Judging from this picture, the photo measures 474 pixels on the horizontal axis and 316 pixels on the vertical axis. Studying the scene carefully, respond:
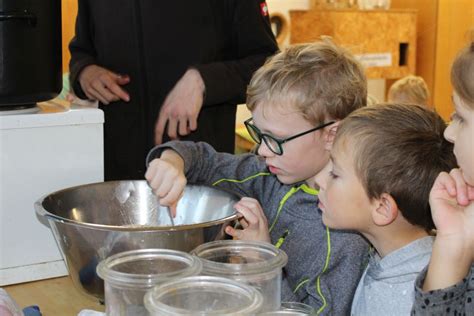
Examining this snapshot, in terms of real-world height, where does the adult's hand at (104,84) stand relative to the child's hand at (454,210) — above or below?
above

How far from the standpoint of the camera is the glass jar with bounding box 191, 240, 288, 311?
0.87 metres

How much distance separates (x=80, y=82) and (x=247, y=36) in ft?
1.41

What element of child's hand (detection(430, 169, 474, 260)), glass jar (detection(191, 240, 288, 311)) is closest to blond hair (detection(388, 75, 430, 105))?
child's hand (detection(430, 169, 474, 260))

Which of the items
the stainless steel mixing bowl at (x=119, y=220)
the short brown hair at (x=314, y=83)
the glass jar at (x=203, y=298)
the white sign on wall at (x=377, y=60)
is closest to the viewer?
the glass jar at (x=203, y=298)

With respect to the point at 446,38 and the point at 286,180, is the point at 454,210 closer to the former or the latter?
the point at 286,180

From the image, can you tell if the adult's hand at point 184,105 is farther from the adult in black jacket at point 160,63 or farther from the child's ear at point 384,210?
the child's ear at point 384,210

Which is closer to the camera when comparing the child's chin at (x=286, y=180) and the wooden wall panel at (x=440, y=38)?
the child's chin at (x=286, y=180)

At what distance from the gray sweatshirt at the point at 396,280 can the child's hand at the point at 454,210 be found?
0.16 meters

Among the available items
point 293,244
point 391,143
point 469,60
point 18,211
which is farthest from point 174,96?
point 469,60

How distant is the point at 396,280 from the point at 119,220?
1.71 feet

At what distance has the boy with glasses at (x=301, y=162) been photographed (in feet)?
3.90

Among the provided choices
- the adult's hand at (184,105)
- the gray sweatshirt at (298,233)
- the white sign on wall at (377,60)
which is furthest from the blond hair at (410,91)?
the gray sweatshirt at (298,233)

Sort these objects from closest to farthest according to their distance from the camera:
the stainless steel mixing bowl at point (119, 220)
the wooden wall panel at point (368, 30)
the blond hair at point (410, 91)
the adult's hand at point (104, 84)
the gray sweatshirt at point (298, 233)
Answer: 1. the stainless steel mixing bowl at point (119, 220)
2. the gray sweatshirt at point (298, 233)
3. the adult's hand at point (104, 84)
4. the blond hair at point (410, 91)
5. the wooden wall panel at point (368, 30)

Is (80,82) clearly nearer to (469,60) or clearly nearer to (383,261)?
(383,261)
